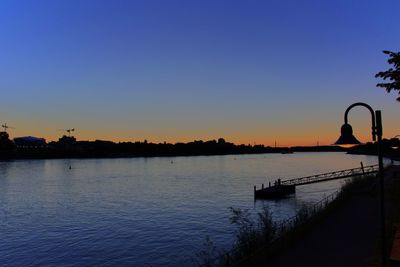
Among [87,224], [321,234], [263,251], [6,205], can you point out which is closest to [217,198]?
[87,224]

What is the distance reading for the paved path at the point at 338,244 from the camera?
76.8 feet

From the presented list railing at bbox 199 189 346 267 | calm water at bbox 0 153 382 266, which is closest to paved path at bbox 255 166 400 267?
railing at bbox 199 189 346 267

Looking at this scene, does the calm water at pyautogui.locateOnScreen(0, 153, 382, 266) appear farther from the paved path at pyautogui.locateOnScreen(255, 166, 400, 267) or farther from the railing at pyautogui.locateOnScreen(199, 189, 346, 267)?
the paved path at pyautogui.locateOnScreen(255, 166, 400, 267)

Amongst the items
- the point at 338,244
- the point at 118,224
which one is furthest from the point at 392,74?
the point at 118,224

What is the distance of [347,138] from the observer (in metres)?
13.2

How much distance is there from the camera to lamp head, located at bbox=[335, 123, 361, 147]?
1312 cm

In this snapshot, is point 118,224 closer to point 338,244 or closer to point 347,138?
point 338,244

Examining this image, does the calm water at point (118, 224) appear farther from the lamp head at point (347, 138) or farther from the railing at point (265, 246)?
the lamp head at point (347, 138)

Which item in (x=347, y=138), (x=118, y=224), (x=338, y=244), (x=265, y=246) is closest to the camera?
(x=347, y=138)

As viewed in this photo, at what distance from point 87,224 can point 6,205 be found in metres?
27.0

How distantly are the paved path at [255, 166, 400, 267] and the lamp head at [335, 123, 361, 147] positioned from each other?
11.1m

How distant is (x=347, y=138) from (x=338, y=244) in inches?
679

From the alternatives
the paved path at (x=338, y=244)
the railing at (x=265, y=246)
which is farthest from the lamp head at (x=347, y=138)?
the paved path at (x=338, y=244)

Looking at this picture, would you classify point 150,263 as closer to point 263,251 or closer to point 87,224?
point 263,251
